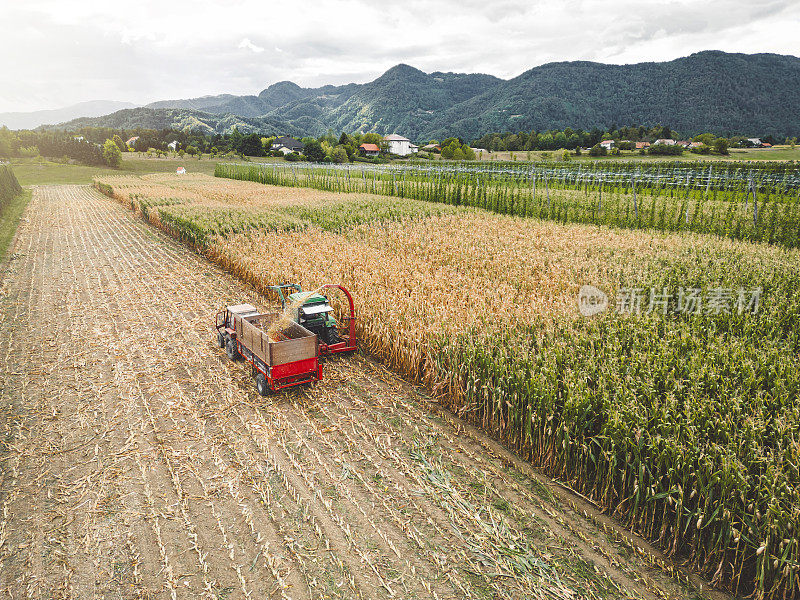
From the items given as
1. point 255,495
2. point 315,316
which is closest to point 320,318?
point 315,316

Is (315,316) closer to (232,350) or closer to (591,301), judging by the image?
(232,350)

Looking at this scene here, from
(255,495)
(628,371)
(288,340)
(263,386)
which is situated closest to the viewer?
(255,495)

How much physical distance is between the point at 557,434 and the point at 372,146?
138229mm

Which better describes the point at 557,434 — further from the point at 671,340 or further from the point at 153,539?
the point at 153,539

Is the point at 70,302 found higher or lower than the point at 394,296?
lower

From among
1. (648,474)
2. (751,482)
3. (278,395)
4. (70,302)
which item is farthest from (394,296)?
(70,302)

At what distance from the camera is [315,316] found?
322 inches

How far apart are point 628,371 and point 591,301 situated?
11.0 feet

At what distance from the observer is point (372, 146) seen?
5300 inches

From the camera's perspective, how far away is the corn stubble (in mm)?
4059

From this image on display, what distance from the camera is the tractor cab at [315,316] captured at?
7934 mm

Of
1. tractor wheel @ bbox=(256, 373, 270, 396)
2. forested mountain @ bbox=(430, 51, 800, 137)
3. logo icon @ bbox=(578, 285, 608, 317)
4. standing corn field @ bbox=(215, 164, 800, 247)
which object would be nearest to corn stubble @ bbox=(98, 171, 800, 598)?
logo icon @ bbox=(578, 285, 608, 317)

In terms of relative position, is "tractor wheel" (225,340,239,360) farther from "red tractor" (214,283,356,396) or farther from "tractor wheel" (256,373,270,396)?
"tractor wheel" (256,373,270,396)

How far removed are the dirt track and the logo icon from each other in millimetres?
3551
